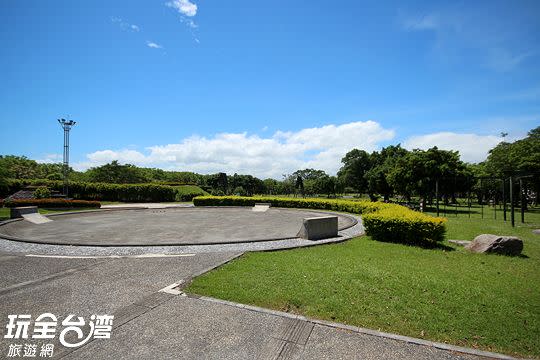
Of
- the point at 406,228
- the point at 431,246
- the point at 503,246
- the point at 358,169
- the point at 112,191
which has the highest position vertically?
the point at 358,169

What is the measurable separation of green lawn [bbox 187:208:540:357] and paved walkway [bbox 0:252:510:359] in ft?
1.51

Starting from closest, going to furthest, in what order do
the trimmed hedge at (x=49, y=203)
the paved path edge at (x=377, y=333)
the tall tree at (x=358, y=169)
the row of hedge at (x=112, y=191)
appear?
the paved path edge at (x=377, y=333), the trimmed hedge at (x=49, y=203), the row of hedge at (x=112, y=191), the tall tree at (x=358, y=169)

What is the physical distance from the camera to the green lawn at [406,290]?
4.52m

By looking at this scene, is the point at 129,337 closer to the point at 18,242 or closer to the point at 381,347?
the point at 381,347

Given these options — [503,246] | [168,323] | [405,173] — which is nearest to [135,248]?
[168,323]

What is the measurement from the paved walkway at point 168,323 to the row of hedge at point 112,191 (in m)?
38.6

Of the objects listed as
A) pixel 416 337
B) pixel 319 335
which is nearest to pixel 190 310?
pixel 319 335

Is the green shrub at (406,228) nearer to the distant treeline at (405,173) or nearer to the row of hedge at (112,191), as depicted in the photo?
the distant treeline at (405,173)

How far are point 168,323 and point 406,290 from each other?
15.6 ft

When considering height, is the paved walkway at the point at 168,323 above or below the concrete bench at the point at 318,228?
below

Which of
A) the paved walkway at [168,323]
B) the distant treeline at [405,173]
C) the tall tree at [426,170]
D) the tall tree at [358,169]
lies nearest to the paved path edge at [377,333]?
the paved walkway at [168,323]

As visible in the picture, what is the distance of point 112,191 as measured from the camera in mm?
43062

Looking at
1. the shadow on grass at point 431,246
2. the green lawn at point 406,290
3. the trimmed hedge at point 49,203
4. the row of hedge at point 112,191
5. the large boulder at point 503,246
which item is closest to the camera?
the green lawn at point 406,290

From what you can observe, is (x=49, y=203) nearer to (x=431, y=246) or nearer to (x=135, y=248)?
(x=135, y=248)
